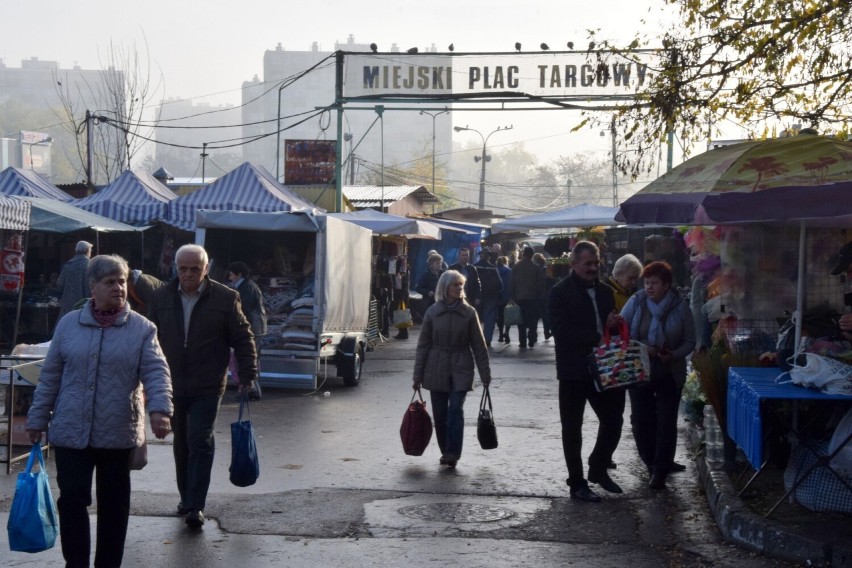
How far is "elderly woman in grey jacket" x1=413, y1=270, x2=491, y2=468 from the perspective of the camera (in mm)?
9789

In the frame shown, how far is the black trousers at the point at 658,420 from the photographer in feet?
28.9

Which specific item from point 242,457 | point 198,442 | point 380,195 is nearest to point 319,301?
point 242,457

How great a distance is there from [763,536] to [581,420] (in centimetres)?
196

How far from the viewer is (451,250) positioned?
40000 mm

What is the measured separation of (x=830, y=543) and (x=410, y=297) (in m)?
23.8

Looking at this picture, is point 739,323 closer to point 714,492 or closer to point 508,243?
point 714,492

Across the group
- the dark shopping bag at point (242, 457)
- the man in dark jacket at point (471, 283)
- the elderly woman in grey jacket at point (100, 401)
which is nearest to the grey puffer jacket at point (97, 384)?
the elderly woman in grey jacket at point (100, 401)

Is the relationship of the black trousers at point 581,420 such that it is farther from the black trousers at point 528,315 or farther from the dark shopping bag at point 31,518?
the black trousers at point 528,315

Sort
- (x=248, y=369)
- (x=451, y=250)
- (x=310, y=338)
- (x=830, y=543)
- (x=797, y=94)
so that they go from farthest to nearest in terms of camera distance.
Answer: (x=451, y=250), (x=310, y=338), (x=797, y=94), (x=248, y=369), (x=830, y=543)

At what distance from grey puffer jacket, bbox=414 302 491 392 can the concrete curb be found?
246 centimetres

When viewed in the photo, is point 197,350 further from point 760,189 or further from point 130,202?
point 130,202

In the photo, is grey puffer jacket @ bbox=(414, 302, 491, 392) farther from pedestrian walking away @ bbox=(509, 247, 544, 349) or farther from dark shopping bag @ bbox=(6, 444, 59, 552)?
pedestrian walking away @ bbox=(509, 247, 544, 349)

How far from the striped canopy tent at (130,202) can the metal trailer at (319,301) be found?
7350 mm

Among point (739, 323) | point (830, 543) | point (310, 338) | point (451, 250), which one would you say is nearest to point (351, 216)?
point (310, 338)
